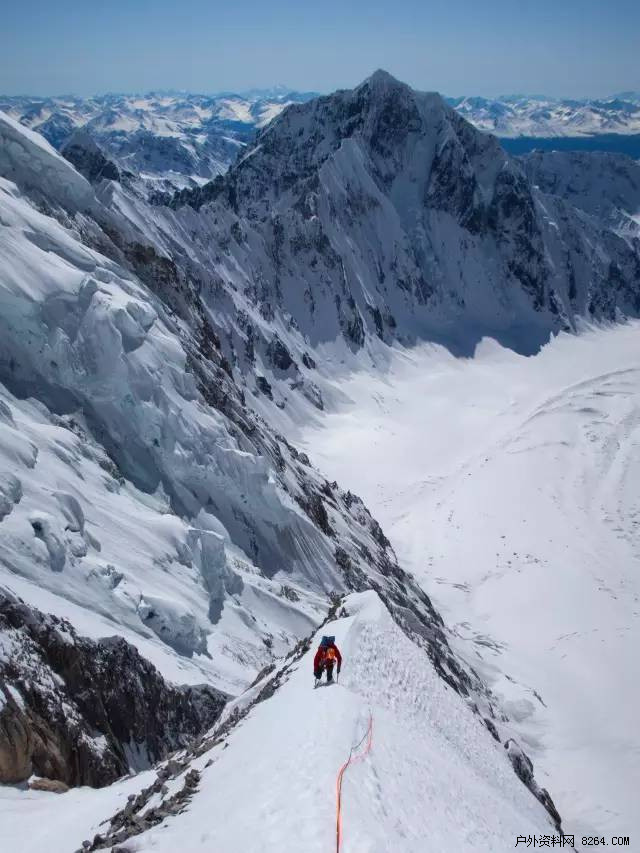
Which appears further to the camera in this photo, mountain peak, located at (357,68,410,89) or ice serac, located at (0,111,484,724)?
mountain peak, located at (357,68,410,89)

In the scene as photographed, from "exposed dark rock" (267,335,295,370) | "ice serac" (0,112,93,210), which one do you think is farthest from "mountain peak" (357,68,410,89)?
"ice serac" (0,112,93,210)

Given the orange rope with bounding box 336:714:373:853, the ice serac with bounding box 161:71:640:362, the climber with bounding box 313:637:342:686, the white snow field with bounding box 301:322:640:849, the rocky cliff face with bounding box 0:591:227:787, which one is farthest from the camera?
the ice serac with bounding box 161:71:640:362

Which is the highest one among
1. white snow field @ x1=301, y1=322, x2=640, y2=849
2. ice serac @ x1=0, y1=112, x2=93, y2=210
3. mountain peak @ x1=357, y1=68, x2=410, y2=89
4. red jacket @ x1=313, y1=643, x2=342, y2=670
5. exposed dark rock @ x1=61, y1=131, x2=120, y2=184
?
mountain peak @ x1=357, y1=68, x2=410, y2=89

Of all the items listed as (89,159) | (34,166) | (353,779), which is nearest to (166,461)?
(34,166)

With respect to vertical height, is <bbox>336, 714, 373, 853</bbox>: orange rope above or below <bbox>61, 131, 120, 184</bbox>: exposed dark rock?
below

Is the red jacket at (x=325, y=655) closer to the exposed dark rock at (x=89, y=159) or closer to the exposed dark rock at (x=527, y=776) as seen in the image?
the exposed dark rock at (x=527, y=776)

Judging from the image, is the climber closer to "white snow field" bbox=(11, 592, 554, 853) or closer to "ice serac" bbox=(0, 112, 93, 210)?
"white snow field" bbox=(11, 592, 554, 853)
